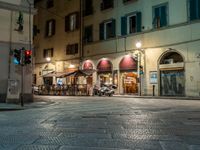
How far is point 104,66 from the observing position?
1451 inches

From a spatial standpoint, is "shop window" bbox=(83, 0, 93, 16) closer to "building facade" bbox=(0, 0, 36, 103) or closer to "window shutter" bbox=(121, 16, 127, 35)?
"window shutter" bbox=(121, 16, 127, 35)

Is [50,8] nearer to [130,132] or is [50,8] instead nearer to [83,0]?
[83,0]

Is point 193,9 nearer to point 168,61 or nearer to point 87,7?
point 168,61

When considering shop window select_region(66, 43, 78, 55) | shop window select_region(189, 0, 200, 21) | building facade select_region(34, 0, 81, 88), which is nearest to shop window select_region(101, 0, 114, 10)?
building facade select_region(34, 0, 81, 88)

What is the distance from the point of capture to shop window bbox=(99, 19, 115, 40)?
36.1m

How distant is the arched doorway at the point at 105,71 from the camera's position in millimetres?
36366

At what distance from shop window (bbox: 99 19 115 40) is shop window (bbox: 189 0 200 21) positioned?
9964mm

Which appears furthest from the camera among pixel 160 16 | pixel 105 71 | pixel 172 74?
pixel 105 71

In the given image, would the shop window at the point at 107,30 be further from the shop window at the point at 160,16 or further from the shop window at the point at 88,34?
the shop window at the point at 160,16

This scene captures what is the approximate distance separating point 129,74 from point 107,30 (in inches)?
240

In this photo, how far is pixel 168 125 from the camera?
9461 mm

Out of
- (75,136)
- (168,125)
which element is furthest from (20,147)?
(168,125)

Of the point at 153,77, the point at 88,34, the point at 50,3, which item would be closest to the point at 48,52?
the point at 50,3

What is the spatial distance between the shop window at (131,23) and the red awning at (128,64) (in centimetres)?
276
